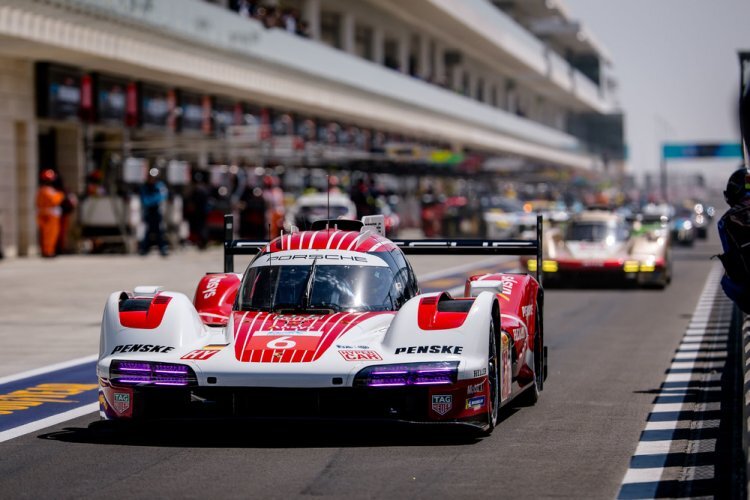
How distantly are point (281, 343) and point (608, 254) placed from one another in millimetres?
16179

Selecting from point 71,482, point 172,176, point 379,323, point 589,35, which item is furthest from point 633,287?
point 589,35

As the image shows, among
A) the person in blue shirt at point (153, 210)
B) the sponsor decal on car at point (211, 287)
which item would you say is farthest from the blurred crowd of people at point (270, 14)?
the sponsor decal on car at point (211, 287)

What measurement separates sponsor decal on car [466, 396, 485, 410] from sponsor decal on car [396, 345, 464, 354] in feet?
0.88

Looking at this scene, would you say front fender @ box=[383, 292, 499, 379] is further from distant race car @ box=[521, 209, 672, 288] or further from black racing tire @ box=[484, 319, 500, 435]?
distant race car @ box=[521, 209, 672, 288]

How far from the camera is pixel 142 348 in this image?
8.41 meters

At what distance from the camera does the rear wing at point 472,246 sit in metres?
11.0

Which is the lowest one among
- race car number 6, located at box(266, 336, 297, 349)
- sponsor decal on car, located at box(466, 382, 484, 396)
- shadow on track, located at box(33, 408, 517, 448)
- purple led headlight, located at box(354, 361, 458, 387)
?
shadow on track, located at box(33, 408, 517, 448)

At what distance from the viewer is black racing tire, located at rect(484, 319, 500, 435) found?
28.0ft

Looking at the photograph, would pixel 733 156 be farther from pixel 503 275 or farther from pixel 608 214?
pixel 503 275

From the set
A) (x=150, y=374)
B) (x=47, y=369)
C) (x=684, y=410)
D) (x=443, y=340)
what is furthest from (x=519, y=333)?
(x=47, y=369)

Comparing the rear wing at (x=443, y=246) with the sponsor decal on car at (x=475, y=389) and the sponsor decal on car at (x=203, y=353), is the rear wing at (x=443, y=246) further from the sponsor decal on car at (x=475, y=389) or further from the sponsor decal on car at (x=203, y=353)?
the sponsor decal on car at (x=475, y=389)

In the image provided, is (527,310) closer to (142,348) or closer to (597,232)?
(142,348)

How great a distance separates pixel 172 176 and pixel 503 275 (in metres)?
23.0

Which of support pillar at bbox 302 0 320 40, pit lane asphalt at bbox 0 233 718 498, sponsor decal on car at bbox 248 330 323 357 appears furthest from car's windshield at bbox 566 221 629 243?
support pillar at bbox 302 0 320 40
